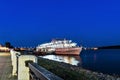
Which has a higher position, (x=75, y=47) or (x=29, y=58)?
(x=75, y=47)

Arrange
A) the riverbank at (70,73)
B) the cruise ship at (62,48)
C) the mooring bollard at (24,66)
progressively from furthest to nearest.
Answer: the cruise ship at (62,48) → the riverbank at (70,73) → the mooring bollard at (24,66)

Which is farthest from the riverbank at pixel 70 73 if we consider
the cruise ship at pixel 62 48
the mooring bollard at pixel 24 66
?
the cruise ship at pixel 62 48

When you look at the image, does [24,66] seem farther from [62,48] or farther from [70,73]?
[62,48]

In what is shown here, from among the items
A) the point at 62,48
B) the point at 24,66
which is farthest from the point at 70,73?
the point at 62,48

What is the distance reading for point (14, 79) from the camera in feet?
40.8

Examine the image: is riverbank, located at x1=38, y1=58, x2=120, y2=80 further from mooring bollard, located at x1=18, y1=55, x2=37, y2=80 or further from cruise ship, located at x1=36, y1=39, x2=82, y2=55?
cruise ship, located at x1=36, y1=39, x2=82, y2=55

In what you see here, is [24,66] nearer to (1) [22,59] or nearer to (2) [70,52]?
(1) [22,59]

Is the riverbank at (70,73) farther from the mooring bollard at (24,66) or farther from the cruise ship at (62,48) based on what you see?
the cruise ship at (62,48)

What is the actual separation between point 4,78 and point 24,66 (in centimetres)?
357

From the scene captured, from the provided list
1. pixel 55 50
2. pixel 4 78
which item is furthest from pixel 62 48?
pixel 4 78

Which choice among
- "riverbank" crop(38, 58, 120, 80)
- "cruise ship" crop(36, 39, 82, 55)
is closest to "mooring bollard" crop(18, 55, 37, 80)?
"riverbank" crop(38, 58, 120, 80)

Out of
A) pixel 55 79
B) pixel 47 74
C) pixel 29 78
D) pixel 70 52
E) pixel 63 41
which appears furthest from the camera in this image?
pixel 63 41

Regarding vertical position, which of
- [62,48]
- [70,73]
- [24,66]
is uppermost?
[62,48]

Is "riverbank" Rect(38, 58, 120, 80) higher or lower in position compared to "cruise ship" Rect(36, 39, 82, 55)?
lower
